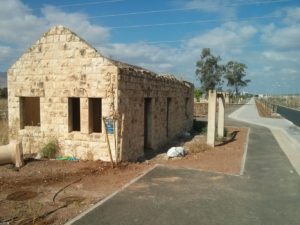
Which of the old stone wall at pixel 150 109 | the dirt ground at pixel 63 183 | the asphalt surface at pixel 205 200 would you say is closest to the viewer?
the asphalt surface at pixel 205 200

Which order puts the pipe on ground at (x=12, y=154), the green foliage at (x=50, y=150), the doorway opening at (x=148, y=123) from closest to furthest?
the pipe on ground at (x=12, y=154), the green foliage at (x=50, y=150), the doorway opening at (x=148, y=123)

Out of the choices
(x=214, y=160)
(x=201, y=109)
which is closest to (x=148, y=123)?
(x=214, y=160)

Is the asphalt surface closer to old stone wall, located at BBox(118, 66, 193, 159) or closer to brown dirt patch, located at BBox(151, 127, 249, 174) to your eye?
brown dirt patch, located at BBox(151, 127, 249, 174)

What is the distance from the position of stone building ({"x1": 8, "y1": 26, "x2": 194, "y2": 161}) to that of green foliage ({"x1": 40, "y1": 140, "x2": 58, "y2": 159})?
0.65 feet

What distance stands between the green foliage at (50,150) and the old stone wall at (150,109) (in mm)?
2541

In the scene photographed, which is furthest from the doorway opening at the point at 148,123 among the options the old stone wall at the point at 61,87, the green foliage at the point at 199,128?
the green foliage at the point at 199,128

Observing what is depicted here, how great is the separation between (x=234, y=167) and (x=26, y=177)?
6665 mm

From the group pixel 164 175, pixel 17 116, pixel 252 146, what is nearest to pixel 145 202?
pixel 164 175

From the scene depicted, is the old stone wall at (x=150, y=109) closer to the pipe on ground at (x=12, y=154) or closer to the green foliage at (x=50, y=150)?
the green foliage at (x=50, y=150)

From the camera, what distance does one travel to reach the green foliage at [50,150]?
12.5 metres

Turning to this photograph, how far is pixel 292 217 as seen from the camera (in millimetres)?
7363

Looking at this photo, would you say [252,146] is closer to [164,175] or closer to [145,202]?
[164,175]

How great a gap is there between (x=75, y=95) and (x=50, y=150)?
2.12 m

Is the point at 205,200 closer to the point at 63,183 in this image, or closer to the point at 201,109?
the point at 63,183
